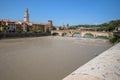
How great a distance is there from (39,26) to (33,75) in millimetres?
62041

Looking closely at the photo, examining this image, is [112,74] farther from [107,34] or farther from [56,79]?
[107,34]

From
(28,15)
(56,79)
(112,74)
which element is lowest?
(56,79)

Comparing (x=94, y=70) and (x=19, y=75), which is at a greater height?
(x=94, y=70)

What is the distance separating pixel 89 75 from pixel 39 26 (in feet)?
216

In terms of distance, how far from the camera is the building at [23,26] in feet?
166

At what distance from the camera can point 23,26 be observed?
5762 cm

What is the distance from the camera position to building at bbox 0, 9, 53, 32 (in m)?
50.5

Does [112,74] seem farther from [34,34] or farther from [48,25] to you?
[48,25]

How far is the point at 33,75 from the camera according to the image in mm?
7227

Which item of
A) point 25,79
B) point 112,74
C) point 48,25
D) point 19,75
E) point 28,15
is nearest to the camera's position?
point 112,74

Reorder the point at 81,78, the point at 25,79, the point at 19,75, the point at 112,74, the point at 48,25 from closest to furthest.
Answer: the point at 81,78
the point at 112,74
the point at 25,79
the point at 19,75
the point at 48,25

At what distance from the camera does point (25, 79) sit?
6652mm

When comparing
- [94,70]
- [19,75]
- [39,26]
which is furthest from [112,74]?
[39,26]

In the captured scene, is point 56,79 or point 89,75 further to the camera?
point 56,79
